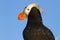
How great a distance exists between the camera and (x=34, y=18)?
467 cm

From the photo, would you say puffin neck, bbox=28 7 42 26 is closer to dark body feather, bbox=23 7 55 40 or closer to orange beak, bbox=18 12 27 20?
dark body feather, bbox=23 7 55 40

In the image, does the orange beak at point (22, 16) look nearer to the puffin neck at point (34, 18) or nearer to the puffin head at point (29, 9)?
the puffin head at point (29, 9)

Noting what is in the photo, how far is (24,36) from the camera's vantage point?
4.54m

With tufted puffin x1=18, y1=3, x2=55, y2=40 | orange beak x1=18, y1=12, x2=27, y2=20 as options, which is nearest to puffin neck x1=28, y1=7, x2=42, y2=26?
tufted puffin x1=18, y1=3, x2=55, y2=40

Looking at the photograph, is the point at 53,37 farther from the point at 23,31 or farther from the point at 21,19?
the point at 21,19

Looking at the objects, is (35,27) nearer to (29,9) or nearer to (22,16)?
(29,9)

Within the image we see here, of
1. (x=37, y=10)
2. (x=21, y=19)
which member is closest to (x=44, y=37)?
(x=37, y=10)

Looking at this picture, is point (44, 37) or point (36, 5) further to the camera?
point (36, 5)

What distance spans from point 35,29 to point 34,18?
21cm

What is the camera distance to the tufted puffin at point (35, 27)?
4449 millimetres

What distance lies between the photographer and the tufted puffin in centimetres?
445

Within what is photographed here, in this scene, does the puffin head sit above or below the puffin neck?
above

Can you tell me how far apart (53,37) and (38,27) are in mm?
262

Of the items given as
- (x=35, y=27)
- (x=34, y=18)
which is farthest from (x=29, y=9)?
(x=35, y=27)
